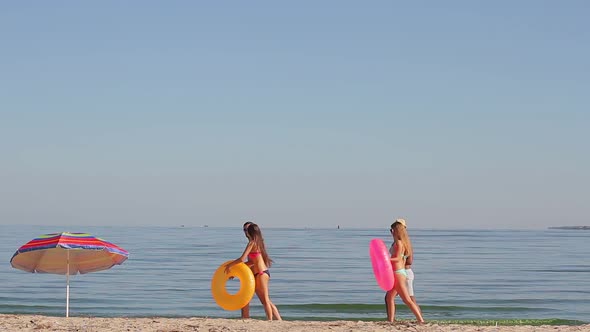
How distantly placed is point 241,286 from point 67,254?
2866 mm

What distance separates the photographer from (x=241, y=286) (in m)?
13.6

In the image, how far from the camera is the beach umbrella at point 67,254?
44.4 ft

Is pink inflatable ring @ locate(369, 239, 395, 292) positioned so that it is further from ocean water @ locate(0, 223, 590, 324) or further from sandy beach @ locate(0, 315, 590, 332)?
ocean water @ locate(0, 223, 590, 324)

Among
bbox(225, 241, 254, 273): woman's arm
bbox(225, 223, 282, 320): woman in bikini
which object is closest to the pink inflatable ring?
bbox(225, 223, 282, 320): woman in bikini

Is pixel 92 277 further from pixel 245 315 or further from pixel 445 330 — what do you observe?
pixel 445 330

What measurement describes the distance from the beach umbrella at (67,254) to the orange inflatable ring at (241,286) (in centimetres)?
151

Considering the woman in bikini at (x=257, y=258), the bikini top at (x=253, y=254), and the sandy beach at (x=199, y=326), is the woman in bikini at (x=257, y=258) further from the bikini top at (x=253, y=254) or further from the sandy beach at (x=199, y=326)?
the sandy beach at (x=199, y=326)

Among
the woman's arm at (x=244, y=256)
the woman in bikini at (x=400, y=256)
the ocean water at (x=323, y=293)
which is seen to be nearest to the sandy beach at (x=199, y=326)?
the woman in bikini at (x=400, y=256)

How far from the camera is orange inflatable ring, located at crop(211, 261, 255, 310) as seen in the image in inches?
532

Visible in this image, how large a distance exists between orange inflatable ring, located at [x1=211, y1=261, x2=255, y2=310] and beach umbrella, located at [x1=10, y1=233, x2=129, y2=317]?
4.94ft

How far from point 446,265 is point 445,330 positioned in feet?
91.9

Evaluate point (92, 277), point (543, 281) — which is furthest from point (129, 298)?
point (543, 281)

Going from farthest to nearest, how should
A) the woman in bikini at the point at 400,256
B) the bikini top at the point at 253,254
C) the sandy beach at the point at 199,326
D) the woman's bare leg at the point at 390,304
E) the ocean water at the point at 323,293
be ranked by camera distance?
the ocean water at the point at 323,293 < the woman's bare leg at the point at 390,304 < the bikini top at the point at 253,254 < the woman in bikini at the point at 400,256 < the sandy beach at the point at 199,326

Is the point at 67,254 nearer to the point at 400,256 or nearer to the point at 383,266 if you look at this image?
the point at 383,266
